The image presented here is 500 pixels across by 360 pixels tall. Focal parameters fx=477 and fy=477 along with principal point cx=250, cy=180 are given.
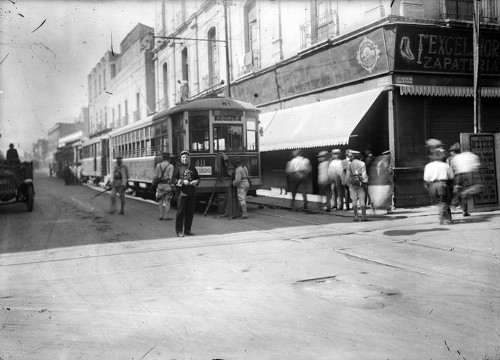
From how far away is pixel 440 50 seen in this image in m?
14.0

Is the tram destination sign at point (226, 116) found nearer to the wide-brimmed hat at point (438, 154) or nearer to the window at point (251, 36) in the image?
the wide-brimmed hat at point (438, 154)

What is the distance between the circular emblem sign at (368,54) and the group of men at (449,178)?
13.5 ft

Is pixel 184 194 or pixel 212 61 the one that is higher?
pixel 212 61

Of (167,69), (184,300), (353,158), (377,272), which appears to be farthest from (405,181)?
(167,69)

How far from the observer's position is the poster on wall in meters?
11.6

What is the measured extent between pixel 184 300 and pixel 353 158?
7184 mm

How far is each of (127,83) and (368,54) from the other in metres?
28.5

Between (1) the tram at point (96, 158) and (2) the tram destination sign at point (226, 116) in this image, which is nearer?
(2) the tram destination sign at point (226, 116)

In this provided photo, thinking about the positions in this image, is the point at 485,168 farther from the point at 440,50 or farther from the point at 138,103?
the point at 138,103

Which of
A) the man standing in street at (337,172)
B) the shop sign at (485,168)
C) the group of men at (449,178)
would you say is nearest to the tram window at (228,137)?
the man standing in street at (337,172)

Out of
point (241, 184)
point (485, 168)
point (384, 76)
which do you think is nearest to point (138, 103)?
point (384, 76)

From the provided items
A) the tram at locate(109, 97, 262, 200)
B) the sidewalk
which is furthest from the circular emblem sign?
the sidewalk

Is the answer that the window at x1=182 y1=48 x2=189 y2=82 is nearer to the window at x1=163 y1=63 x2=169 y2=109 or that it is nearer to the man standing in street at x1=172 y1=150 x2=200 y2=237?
the window at x1=163 y1=63 x2=169 y2=109

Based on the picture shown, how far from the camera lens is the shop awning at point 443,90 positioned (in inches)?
535
